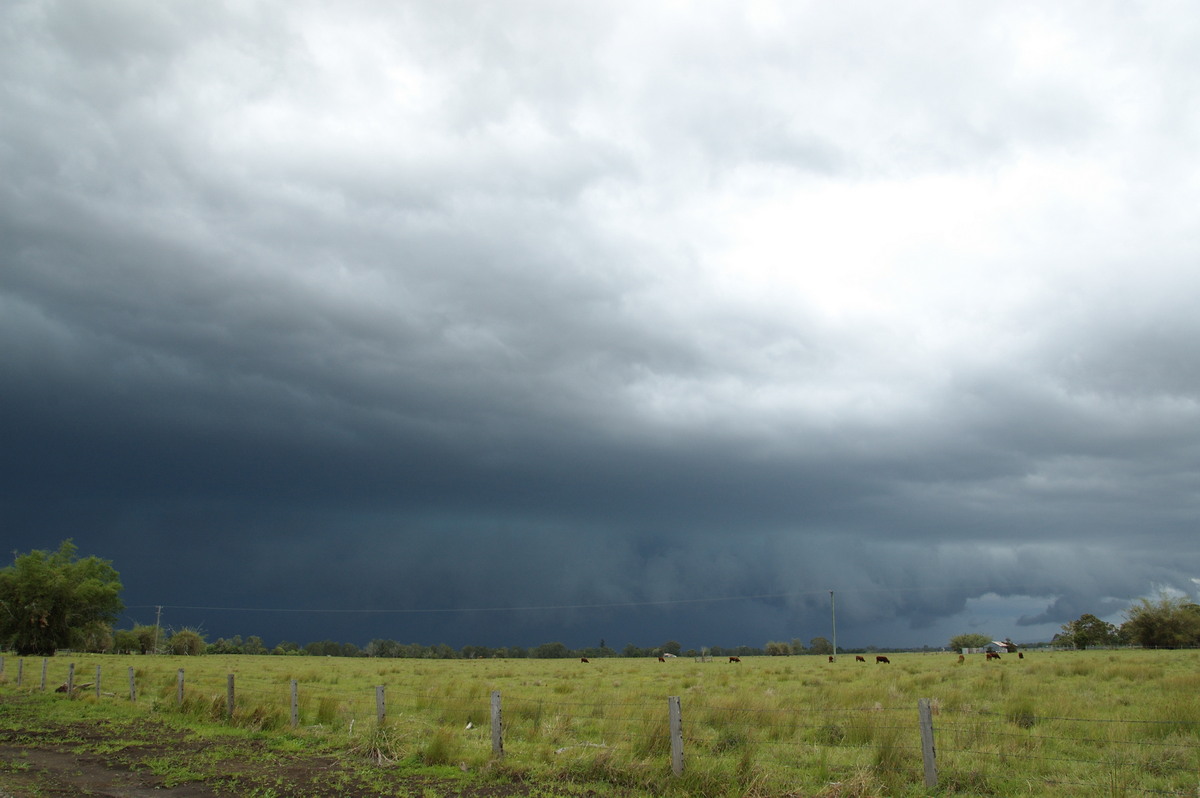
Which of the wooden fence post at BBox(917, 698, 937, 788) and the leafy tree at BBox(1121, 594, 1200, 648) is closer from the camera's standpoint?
the wooden fence post at BBox(917, 698, 937, 788)

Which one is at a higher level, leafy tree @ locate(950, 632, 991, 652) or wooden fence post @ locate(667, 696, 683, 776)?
wooden fence post @ locate(667, 696, 683, 776)

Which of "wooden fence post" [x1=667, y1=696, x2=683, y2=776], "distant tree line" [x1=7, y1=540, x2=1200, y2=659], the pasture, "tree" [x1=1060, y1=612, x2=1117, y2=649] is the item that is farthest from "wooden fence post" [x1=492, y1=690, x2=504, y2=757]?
"tree" [x1=1060, y1=612, x2=1117, y2=649]

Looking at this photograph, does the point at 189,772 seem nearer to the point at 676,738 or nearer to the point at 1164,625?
the point at 676,738

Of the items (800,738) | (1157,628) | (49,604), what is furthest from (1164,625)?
(49,604)

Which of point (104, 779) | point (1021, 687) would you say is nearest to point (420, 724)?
point (104, 779)

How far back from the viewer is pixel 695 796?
11.3 metres

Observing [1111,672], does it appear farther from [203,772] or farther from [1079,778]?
[203,772]

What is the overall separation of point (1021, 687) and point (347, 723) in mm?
21243

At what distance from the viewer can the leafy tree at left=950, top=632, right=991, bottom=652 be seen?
132000mm

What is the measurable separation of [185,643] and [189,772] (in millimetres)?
98194

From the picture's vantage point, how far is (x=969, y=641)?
443 ft

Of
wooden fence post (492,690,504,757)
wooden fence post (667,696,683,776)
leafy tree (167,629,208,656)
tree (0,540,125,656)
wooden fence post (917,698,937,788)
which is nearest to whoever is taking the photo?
wooden fence post (917,698,937,788)

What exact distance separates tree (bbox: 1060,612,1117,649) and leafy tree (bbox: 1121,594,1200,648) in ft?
19.0

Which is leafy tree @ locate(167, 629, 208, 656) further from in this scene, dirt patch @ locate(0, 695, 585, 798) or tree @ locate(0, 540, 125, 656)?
dirt patch @ locate(0, 695, 585, 798)
